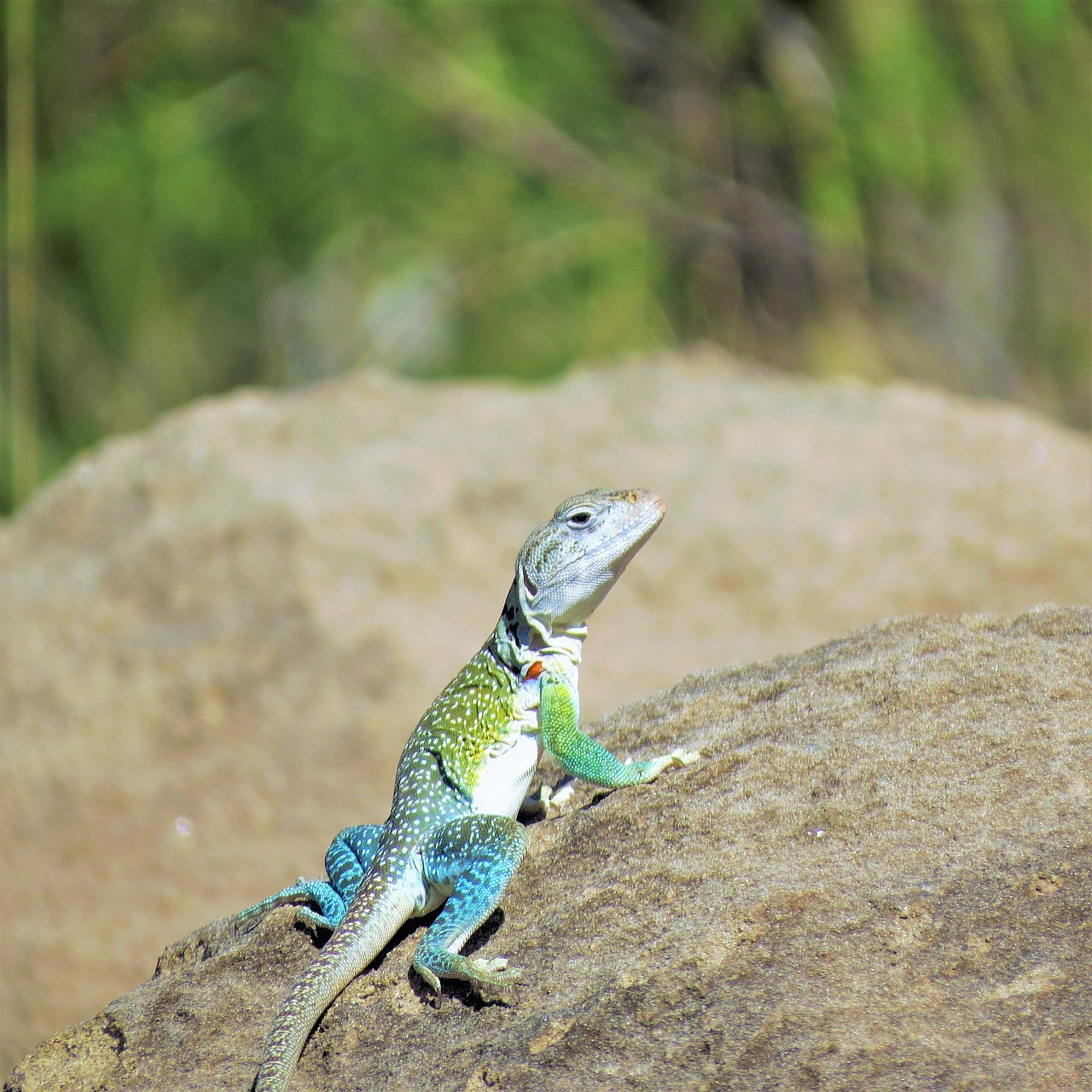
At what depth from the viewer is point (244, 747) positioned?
5.13 meters

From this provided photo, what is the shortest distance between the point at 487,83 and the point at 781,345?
9.19 feet

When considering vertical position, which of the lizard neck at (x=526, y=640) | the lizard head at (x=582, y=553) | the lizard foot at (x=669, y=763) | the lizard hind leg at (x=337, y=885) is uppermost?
the lizard head at (x=582, y=553)

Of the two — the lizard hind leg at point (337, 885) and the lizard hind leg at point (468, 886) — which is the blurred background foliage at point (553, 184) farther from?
the lizard hind leg at point (468, 886)

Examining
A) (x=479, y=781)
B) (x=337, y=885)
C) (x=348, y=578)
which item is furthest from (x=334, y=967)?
(x=348, y=578)

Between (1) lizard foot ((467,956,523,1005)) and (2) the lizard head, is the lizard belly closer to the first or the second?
(2) the lizard head

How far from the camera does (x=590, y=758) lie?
303 cm

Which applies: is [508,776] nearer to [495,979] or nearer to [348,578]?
[495,979]

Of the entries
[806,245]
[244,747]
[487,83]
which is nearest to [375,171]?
[487,83]

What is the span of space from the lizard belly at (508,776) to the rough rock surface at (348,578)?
1843 mm

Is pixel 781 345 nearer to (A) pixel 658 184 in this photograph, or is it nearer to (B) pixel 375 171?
(A) pixel 658 184

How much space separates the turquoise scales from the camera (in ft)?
8.63

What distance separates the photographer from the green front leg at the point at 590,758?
9.87 feet

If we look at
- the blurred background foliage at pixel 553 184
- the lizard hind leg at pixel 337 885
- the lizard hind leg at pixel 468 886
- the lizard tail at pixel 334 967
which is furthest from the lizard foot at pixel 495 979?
the blurred background foliage at pixel 553 184

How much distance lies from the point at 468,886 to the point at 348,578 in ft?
9.66
